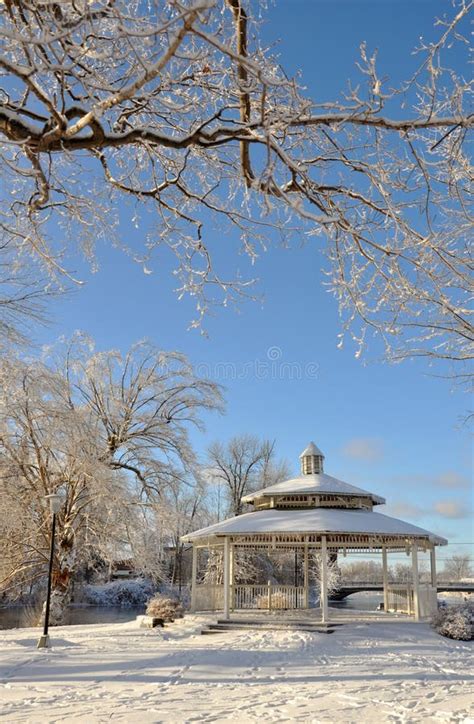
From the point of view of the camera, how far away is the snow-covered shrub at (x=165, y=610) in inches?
677

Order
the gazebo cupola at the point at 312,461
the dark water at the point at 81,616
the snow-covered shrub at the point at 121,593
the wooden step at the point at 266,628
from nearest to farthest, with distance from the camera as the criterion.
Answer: the wooden step at the point at 266,628, the gazebo cupola at the point at 312,461, the dark water at the point at 81,616, the snow-covered shrub at the point at 121,593

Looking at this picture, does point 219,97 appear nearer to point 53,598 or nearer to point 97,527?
point 97,527

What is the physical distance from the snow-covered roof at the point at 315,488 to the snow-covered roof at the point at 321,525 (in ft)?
2.16

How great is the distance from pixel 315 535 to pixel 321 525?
2.23ft

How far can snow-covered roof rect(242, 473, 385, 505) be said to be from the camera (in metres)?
18.7

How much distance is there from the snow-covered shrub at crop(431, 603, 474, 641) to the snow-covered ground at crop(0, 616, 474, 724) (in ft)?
0.97

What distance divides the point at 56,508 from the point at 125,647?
121 inches

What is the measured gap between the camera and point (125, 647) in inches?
490

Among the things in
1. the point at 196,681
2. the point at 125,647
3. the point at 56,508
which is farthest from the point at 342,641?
the point at 56,508

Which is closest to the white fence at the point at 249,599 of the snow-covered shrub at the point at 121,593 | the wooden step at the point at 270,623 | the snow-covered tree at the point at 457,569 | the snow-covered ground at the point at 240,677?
the wooden step at the point at 270,623

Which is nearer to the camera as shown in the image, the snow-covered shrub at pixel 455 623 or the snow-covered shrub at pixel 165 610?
the snow-covered shrub at pixel 455 623

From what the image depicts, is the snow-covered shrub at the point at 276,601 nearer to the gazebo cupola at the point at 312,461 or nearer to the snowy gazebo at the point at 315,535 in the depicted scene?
the snowy gazebo at the point at 315,535

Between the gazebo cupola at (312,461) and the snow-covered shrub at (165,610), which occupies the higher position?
the gazebo cupola at (312,461)

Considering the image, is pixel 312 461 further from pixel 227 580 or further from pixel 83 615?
pixel 83 615
